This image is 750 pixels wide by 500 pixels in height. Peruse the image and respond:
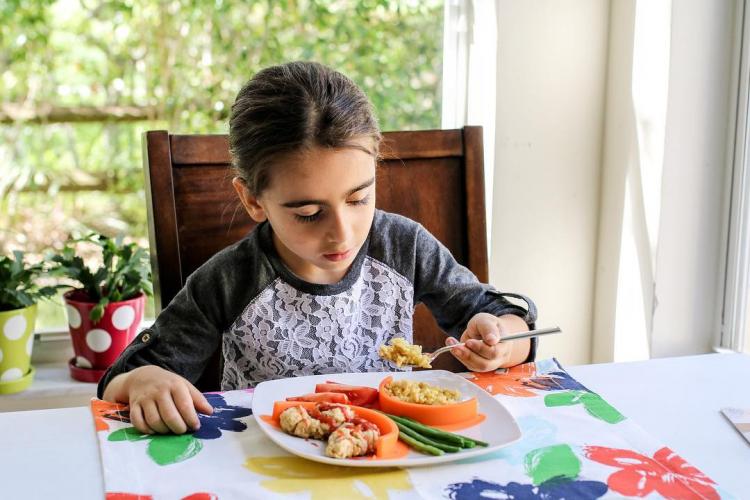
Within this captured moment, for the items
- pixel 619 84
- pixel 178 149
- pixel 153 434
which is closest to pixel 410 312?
pixel 178 149

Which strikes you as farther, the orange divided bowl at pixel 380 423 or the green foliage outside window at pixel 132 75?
the green foliage outside window at pixel 132 75

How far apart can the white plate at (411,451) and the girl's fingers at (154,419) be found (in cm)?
10

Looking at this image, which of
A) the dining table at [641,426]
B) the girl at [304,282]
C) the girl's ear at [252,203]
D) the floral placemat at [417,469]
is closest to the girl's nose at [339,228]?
the girl at [304,282]

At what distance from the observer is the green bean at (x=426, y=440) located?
2.89 ft

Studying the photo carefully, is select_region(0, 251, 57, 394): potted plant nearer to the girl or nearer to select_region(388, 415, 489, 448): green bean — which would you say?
the girl

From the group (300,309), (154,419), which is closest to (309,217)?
(300,309)

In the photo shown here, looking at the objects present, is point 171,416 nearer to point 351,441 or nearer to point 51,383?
point 351,441

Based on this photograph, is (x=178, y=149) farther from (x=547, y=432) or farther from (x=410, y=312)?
(x=547, y=432)

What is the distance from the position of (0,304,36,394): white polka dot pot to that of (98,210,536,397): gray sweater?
0.75 metres

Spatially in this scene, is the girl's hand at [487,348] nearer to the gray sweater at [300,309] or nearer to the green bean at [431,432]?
the gray sweater at [300,309]

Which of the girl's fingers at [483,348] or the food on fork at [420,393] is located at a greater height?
the girl's fingers at [483,348]

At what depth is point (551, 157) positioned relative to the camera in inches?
83.2

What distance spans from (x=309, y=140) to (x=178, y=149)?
14.6 inches

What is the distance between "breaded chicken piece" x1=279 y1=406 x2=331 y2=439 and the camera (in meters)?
0.90
